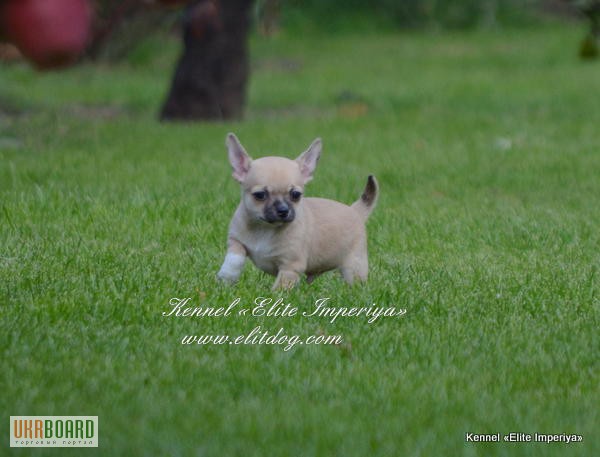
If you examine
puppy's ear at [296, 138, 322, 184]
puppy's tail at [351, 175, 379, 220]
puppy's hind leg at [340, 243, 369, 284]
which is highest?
puppy's ear at [296, 138, 322, 184]

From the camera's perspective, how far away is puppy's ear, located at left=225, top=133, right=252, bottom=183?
5227 mm

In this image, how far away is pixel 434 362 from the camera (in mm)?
4211

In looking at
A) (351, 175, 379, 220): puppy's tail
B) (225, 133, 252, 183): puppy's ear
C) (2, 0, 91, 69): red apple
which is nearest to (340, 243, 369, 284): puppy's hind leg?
(351, 175, 379, 220): puppy's tail

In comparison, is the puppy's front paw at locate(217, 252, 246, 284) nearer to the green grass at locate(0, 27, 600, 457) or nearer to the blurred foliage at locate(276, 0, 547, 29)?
the green grass at locate(0, 27, 600, 457)

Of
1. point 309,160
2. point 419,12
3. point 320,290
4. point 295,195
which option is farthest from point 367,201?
point 419,12

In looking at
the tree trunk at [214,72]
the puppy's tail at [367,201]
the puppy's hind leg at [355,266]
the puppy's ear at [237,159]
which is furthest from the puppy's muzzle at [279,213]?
the tree trunk at [214,72]

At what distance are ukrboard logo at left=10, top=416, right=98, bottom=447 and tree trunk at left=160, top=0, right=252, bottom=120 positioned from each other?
31.7 feet

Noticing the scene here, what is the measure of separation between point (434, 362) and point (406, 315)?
71 centimetres

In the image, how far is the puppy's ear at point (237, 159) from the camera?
5227 mm

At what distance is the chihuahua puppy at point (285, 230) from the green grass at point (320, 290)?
5.3 inches

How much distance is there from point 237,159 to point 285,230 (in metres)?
0.51

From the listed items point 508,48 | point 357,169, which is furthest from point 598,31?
point 508,48

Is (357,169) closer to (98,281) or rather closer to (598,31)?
(98,281)

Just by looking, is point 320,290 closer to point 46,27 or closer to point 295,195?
point 295,195
